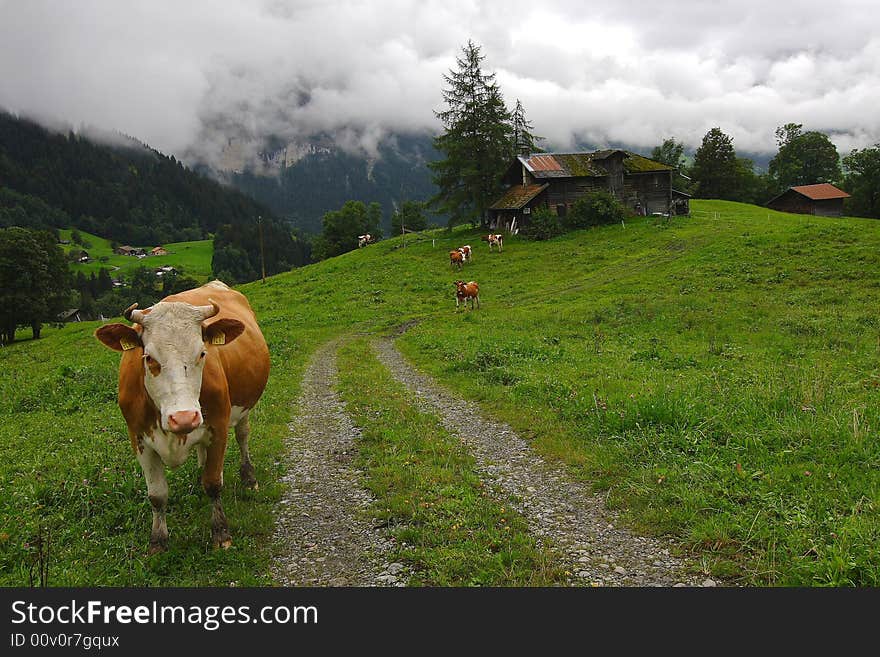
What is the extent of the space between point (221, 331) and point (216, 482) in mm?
1981

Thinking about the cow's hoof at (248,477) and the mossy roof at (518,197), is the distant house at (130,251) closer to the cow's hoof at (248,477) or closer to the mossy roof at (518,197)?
the mossy roof at (518,197)

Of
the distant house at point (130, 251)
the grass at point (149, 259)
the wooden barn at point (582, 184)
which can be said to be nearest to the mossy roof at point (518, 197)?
the wooden barn at point (582, 184)

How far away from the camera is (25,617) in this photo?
417cm

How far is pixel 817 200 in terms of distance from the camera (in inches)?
2771

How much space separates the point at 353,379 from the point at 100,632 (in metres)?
12.4

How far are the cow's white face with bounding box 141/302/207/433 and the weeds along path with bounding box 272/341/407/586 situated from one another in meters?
2.19

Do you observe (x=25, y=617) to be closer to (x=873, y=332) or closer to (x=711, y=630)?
(x=711, y=630)

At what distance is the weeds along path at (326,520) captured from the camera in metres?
5.79

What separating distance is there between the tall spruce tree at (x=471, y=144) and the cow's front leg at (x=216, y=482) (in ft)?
171

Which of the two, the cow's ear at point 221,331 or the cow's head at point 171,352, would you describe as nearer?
the cow's head at point 171,352

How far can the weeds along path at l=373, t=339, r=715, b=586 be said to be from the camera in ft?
18.0

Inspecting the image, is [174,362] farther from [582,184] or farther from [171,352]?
[582,184]

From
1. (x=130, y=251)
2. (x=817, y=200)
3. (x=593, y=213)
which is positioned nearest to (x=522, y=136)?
(x=593, y=213)

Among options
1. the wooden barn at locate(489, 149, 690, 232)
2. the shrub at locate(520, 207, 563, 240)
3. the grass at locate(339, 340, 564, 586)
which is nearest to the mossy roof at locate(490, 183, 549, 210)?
the wooden barn at locate(489, 149, 690, 232)
